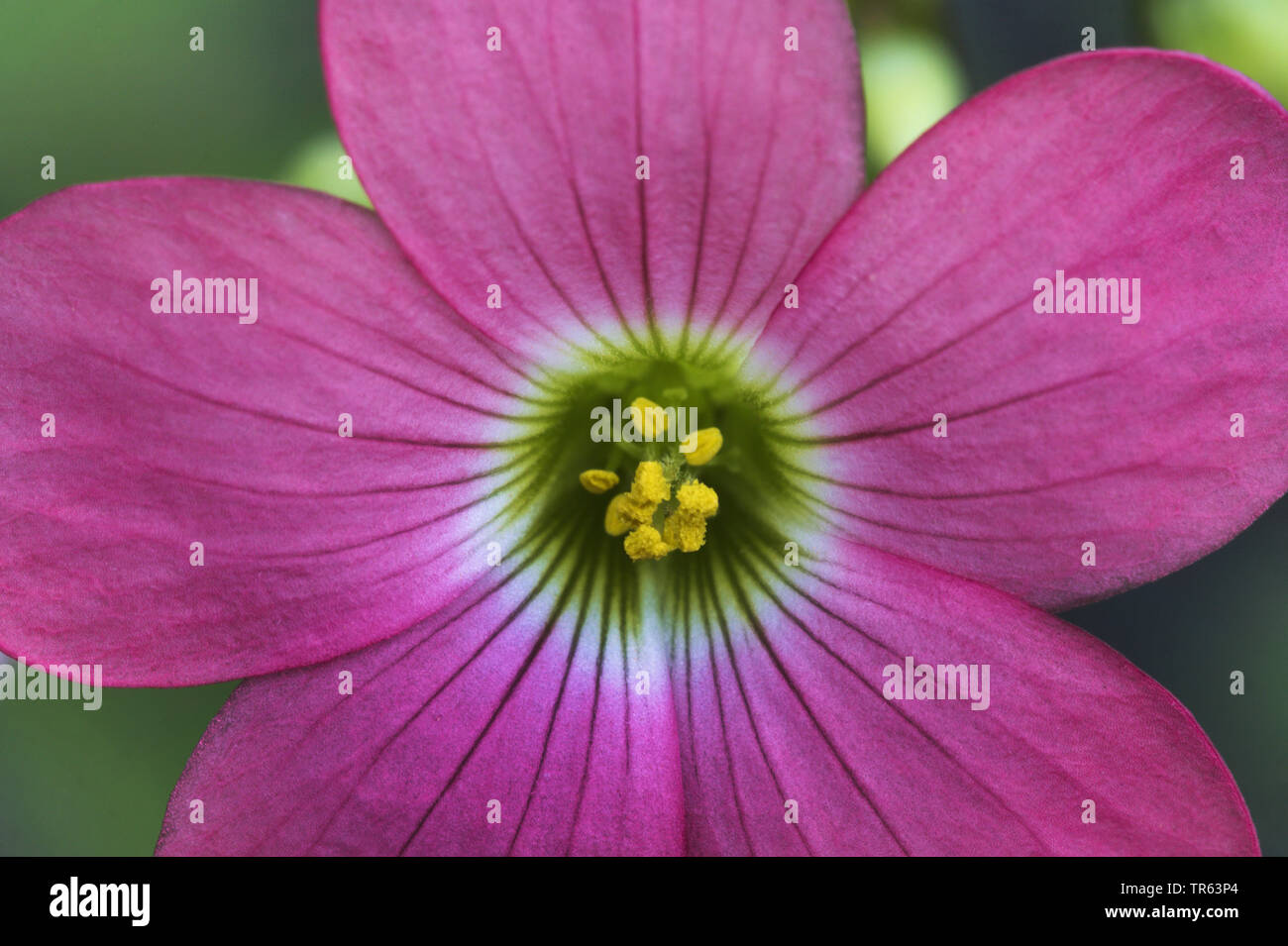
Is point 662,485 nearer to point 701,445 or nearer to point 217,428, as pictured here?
point 701,445

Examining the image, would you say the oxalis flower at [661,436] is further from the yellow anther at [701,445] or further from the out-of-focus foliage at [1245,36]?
the out-of-focus foliage at [1245,36]

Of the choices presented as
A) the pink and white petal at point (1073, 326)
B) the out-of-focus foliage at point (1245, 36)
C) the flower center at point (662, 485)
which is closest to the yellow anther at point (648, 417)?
the flower center at point (662, 485)

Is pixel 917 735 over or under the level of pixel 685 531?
under

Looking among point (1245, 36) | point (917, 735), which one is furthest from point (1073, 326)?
point (1245, 36)

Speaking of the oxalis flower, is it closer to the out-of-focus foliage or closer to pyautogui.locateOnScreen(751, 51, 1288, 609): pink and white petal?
pyautogui.locateOnScreen(751, 51, 1288, 609): pink and white petal

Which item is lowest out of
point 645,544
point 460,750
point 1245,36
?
point 460,750

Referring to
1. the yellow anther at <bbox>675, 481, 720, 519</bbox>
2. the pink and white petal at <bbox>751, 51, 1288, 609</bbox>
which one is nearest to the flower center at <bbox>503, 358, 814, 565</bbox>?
the yellow anther at <bbox>675, 481, 720, 519</bbox>

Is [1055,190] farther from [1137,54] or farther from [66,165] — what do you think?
[66,165]
